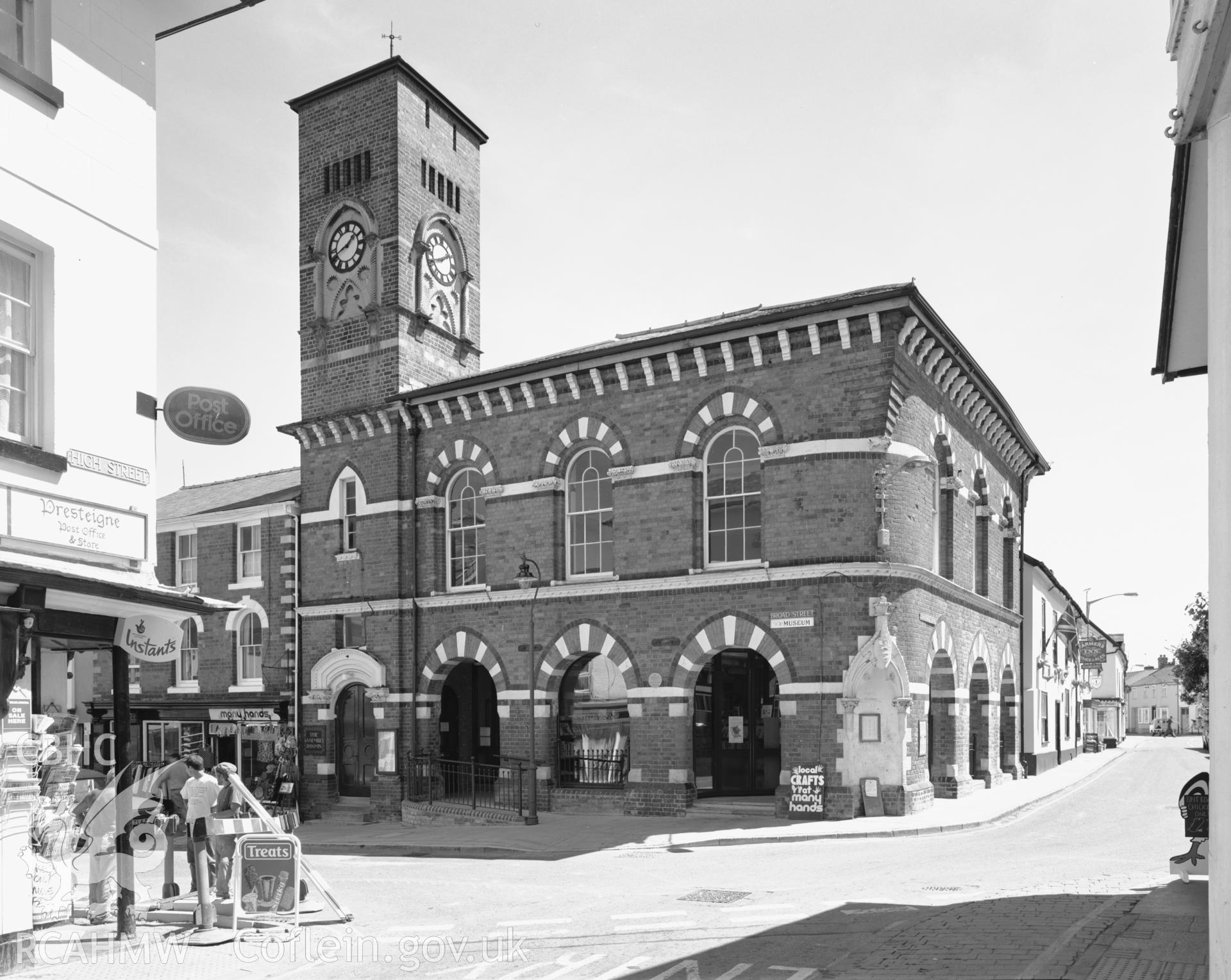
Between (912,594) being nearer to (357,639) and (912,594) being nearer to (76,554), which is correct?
(357,639)

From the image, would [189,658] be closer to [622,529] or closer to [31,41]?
[622,529]

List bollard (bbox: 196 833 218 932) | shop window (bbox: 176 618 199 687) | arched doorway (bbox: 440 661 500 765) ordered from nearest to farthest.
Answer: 1. bollard (bbox: 196 833 218 932)
2. arched doorway (bbox: 440 661 500 765)
3. shop window (bbox: 176 618 199 687)

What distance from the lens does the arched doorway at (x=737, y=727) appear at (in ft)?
79.7

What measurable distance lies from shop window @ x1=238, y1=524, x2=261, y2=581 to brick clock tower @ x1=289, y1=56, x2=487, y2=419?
12.5ft

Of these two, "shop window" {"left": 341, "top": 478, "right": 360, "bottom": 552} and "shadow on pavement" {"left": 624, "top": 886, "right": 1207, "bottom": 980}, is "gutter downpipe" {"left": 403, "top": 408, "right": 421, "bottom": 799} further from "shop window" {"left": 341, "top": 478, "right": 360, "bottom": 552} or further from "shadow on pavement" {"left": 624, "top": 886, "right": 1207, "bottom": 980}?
"shadow on pavement" {"left": 624, "top": 886, "right": 1207, "bottom": 980}

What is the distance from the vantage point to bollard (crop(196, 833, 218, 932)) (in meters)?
11.2

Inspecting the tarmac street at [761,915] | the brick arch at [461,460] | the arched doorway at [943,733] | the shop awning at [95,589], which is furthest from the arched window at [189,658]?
the shop awning at [95,589]

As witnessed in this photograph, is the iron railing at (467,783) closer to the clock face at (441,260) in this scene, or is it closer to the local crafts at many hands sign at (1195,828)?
the clock face at (441,260)

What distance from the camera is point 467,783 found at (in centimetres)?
2703

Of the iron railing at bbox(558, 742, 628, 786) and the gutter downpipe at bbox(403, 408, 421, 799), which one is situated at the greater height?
the gutter downpipe at bbox(403, 408, 421, 799)

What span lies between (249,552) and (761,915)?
852 inches

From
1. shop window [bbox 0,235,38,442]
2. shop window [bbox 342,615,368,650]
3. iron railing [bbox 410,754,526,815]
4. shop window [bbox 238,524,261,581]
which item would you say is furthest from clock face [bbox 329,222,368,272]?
shop window [bbox 0,235,38,442]

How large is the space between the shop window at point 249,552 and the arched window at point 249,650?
3.46 feet

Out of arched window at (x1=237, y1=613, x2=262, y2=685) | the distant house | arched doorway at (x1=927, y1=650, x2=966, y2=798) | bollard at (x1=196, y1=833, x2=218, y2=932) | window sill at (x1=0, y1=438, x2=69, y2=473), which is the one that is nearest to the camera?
window sill at (x1=0, y1=438, x2=69, y2=473)
